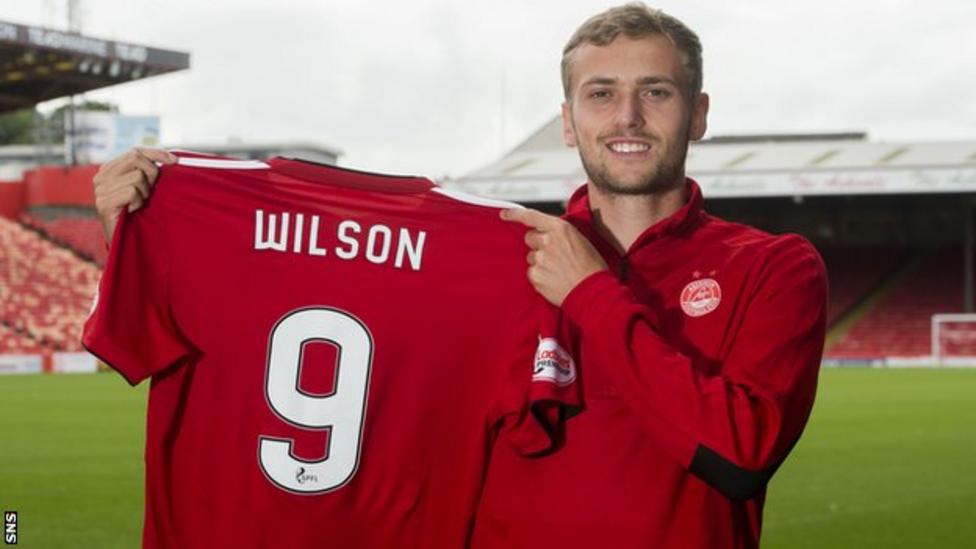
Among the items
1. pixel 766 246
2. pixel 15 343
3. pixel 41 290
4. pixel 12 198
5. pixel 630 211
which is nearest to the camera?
pixel 766 246

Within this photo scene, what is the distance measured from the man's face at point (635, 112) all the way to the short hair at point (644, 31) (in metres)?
0.01

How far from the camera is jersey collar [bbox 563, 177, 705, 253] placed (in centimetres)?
301

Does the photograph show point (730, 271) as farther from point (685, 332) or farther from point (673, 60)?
point (673, 60)

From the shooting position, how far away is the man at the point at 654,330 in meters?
2.73

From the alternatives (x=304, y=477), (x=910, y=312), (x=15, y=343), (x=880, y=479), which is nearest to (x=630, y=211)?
(x=304, y=477)

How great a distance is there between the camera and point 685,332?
9.69ft

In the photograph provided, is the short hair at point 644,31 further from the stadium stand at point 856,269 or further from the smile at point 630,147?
the stadium stand at point 856,269

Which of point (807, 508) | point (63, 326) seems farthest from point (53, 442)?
point (63, 326)

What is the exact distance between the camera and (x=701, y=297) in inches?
116

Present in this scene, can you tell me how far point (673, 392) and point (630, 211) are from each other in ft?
1.67

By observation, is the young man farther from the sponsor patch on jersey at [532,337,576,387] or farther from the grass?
the grass

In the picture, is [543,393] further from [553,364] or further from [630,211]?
[630,211]

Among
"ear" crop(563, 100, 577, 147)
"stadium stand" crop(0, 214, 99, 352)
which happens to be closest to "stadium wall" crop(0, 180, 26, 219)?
"stadium stand" crop(0, 214, 99, 352)

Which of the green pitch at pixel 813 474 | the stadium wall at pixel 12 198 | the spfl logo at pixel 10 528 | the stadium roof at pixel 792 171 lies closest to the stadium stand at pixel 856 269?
the stadium roof at pixel 792 171
